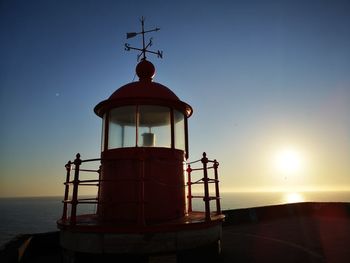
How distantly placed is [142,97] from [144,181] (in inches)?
74.6

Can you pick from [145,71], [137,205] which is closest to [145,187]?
[137,205]

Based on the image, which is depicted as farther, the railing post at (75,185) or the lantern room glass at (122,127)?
the lantern room glass at (122,127)

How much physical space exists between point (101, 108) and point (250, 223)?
8.27 metres

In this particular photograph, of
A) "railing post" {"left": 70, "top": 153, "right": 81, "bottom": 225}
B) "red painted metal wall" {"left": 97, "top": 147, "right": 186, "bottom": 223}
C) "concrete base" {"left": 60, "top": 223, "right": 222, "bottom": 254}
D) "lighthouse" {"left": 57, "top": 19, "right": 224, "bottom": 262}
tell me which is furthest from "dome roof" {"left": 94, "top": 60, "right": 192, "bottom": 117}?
"concrete base" {"left": 60, "top": 223, "right": 222, "bottom": 254}

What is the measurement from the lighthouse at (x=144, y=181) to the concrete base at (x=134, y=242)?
0.05ft

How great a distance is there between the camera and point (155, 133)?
257 inches

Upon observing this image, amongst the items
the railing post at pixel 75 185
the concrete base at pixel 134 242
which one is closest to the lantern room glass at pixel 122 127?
the railing post at pixel 75 185

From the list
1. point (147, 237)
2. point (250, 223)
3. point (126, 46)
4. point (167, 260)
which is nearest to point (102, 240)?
point (147, 237)

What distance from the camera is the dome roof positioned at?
6.38m

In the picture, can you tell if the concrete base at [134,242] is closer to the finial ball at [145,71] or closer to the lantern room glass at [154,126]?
the lantern room glass at [154,126]

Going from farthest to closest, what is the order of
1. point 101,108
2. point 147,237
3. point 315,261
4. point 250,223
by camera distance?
point 250,223
point 101,108
point 315,261
point 147,237

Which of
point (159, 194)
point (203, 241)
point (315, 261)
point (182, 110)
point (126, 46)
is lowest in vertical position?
point (315, 261)

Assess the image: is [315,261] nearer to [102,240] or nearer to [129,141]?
[102,240]

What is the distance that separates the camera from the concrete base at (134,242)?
196 inches
